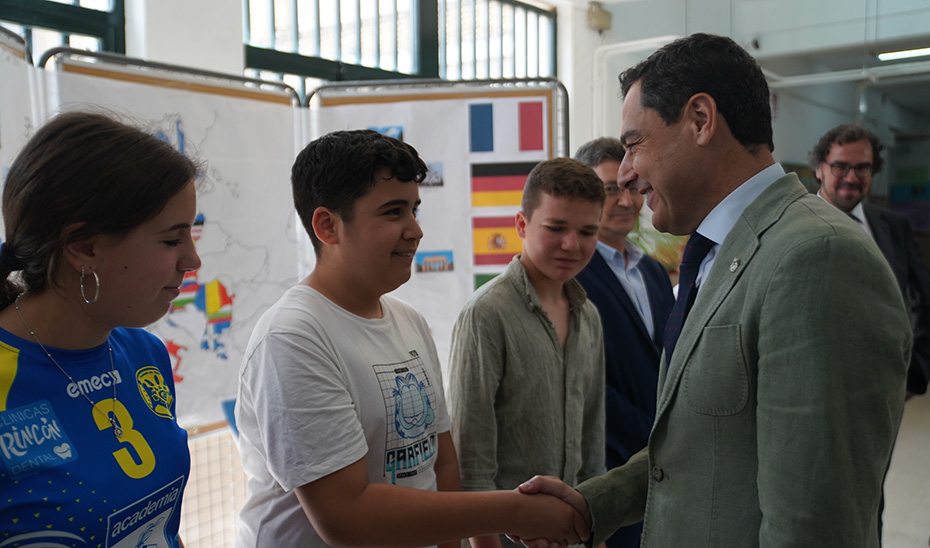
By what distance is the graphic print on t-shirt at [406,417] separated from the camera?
1309 mm

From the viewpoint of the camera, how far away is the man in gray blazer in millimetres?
873

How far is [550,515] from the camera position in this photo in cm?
151

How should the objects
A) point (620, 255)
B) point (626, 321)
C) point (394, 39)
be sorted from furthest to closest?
point (394, 39), point (620, 255), point (626, 321)

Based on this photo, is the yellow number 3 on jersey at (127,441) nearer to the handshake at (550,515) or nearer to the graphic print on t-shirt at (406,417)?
the graphic print on t-shirt at (406,417)

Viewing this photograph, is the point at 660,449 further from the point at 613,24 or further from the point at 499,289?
the point at 613,24

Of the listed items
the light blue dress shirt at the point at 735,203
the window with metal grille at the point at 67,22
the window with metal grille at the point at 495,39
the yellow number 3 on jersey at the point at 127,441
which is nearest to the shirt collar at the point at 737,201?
the light blue dress shirt at the point at 735,203

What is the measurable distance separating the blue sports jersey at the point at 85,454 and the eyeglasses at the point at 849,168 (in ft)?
10.8

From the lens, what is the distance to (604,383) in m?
2.02

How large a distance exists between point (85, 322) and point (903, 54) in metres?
6.51

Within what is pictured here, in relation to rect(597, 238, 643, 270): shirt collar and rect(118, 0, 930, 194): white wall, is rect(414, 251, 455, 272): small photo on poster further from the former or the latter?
rect(118, 0, 930, 194): white wall

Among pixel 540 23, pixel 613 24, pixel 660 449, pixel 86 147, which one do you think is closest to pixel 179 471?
pixel 86 147

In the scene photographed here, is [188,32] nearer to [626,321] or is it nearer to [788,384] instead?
[626,321]

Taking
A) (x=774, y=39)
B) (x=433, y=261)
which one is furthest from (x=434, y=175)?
(x=774, y=39)

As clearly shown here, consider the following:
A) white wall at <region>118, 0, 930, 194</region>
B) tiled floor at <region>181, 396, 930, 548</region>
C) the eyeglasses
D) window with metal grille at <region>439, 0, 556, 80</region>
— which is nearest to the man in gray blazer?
tiled floor at <region>181, 396, 930, 548</region>
